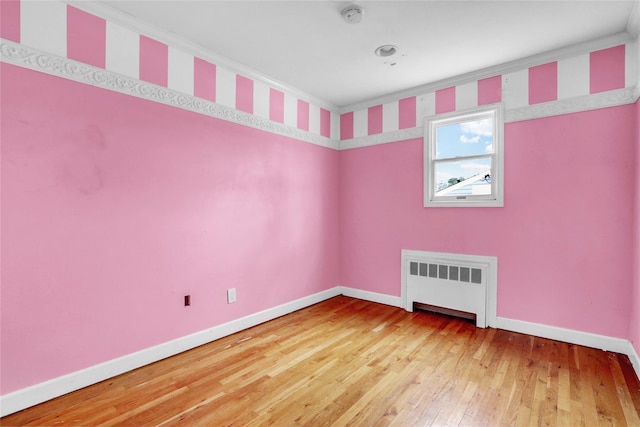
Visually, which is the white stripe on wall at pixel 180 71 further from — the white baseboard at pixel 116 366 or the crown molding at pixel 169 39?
the white baseboard at pixel 116 366

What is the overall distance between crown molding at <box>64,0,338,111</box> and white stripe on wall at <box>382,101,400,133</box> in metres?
1.13

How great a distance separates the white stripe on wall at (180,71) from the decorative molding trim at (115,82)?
0.06 m

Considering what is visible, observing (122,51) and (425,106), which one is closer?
(122,51)

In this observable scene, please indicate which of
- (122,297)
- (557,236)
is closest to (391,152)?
(557,236)

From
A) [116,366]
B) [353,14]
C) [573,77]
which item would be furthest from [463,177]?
[116,366]

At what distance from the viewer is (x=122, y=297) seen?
7.42 ft

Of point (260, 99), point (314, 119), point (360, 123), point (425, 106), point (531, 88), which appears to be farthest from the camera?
point (360, 123)

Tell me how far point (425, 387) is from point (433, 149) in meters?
2.50

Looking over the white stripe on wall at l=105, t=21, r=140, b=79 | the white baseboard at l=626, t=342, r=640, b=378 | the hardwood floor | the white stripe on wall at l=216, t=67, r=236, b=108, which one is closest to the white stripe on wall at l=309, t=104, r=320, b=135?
the white stripe on wall at l=216, t=67, r=236, b=108

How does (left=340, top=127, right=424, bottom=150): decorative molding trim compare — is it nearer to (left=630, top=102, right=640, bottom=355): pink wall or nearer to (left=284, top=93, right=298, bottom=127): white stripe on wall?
(left=284, top=93, right=298, bottom=127): white stripe on wall

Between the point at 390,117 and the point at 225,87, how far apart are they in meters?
2.02

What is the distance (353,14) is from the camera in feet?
7.18

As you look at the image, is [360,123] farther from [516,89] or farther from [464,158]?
[516,89]

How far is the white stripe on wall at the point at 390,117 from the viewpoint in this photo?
12.5ft
